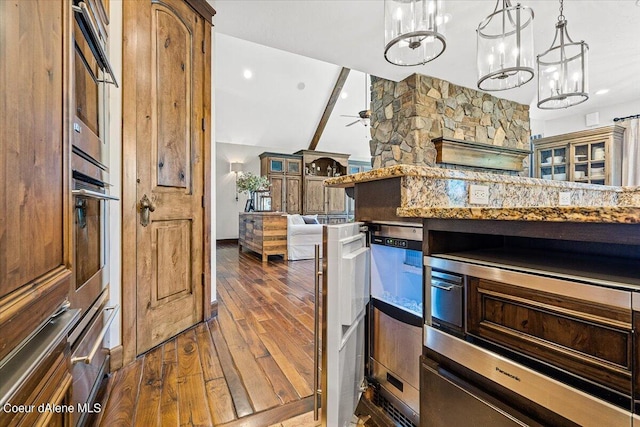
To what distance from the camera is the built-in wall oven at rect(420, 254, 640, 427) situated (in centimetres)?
58

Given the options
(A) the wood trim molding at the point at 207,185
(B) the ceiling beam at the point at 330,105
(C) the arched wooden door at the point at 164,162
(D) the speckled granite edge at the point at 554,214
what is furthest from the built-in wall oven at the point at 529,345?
(B) the ceiling beam at the point at 330,105

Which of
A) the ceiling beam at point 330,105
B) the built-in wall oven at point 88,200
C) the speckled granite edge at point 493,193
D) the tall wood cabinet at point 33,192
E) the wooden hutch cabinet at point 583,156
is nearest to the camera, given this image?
the tall wood cabinet at point 33,192

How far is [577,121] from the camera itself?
17.9ft

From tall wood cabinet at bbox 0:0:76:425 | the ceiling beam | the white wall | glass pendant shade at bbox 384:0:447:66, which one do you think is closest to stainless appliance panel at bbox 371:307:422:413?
tall wood cabinet at bbox 0:0:76:425

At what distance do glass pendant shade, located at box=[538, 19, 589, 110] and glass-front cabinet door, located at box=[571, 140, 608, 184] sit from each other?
3.66m

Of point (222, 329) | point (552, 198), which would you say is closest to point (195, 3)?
point (222, 329)

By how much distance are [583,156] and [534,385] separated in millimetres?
6086

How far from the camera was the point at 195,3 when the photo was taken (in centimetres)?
220

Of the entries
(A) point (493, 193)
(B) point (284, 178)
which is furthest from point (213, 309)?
(B) point (284, 178)

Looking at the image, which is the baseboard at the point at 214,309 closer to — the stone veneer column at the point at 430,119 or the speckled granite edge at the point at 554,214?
the speckled granite edge at the point at 554,214

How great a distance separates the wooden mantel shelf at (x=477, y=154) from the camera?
138 inches

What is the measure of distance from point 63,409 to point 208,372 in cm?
104

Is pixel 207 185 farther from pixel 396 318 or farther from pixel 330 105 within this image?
pixel 330 105

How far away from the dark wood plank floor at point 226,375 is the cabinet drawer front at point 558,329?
1.02 m
